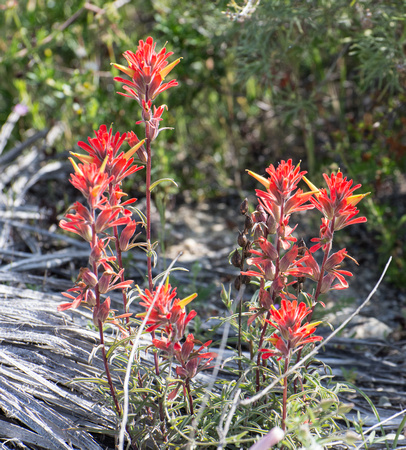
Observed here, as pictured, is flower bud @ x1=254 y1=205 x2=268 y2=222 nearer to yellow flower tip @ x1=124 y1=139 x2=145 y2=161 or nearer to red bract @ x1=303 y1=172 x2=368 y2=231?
red bract @ x1=303 y1=172 x2=368 y2=231

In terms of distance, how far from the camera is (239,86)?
4.19 m

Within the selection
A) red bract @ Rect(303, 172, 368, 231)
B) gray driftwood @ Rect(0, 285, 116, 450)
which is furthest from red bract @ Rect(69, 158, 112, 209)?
gray driftwood @ Rect(0, 285, 116, 450)

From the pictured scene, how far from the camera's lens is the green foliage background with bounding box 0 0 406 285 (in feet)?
9.83

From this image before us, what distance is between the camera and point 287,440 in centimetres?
136

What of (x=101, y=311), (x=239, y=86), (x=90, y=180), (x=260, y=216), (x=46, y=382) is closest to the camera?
(x=90, y=180)

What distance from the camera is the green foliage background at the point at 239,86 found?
118 inches

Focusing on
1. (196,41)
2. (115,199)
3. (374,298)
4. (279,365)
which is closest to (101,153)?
(115,199)

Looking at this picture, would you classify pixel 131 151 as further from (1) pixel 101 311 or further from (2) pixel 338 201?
(2) pixel 338 201

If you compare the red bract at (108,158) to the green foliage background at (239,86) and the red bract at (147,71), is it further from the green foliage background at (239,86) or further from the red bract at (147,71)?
the green foliage background at (239,86)

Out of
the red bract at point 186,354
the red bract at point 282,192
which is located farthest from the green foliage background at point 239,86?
the red bract at point 186,354

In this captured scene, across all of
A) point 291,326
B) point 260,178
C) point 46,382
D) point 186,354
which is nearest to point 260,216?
point 260,178

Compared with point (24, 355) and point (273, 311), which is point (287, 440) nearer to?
point (273, 311)

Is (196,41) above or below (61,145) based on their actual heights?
above

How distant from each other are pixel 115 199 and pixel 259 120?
289cm
